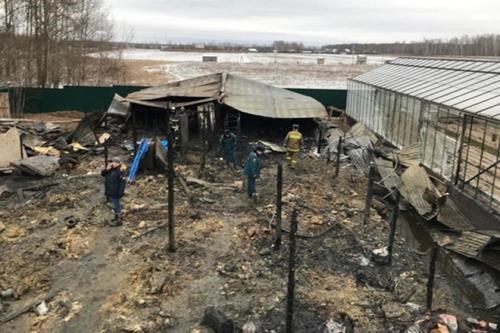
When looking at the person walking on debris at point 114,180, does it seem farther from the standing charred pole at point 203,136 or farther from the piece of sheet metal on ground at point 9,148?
the piece of sheet metal on ground at point 9,148

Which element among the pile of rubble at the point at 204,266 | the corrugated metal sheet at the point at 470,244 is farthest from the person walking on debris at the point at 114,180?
the corrugated metal sheet at the point at 470,244

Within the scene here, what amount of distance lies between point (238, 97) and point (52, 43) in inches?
717

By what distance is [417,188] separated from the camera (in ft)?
46.9

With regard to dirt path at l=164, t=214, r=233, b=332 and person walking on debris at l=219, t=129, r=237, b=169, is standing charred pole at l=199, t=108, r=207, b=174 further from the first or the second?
dirt path at l=164, t=214, r=233, b=332

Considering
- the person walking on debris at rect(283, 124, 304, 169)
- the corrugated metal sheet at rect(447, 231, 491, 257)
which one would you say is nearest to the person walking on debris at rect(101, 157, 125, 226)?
the person walking on debris at rect(283, 124, 304, 169)

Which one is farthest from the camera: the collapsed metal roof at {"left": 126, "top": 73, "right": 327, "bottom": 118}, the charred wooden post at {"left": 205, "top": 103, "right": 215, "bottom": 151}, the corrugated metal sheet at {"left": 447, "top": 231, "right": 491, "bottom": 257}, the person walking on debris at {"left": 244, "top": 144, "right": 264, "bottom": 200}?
the collapsed metal roof at {"left": 126, "top": 73, "right": 327, "bottom": 118}

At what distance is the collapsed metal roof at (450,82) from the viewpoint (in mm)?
14430

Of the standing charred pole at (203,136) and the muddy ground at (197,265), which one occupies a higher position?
the standing charred pole at (203,136)

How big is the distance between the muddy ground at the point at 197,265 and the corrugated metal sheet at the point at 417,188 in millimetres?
1553

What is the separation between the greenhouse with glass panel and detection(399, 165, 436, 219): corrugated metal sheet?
0.93m

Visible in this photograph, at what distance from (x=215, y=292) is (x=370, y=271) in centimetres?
326

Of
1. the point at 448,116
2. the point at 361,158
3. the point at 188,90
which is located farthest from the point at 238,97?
the point at 448,116

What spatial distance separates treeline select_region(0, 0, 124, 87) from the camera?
1103 inches

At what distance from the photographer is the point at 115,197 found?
11023 millimetres
